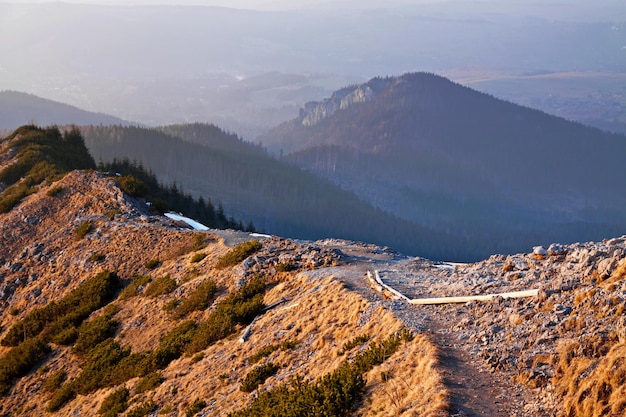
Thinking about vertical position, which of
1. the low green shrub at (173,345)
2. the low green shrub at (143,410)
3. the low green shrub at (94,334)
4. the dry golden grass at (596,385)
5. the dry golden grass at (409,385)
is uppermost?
the dry golden grass at (596,385)

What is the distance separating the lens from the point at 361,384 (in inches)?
523

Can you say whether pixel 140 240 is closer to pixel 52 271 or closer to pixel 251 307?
pixel 52 271

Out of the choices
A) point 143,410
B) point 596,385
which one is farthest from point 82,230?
point 596,385

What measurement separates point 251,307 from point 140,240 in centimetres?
1324

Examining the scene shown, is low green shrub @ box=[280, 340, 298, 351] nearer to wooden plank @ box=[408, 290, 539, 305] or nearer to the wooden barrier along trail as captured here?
the wooden barrier along trail

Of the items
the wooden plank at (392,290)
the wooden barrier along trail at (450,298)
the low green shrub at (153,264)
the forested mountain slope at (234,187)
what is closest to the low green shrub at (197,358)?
the wooden barrier along trail at (450,298)

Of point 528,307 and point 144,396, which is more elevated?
point 528,307

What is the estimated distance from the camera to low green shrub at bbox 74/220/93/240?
35.2 m

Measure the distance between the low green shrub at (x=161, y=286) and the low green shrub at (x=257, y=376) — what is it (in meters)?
10.8

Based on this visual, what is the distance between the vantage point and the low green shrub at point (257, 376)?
53.9ft

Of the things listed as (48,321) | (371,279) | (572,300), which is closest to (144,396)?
(371,279)

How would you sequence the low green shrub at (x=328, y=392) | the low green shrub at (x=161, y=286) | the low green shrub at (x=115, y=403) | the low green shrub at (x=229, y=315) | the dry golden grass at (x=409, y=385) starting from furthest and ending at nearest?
the low green shrub at (x=161, y=286) < the low green shrub at (x=229, y=315) < the low green shrub at (x=115, y=403) < the low green shrub at (x=328, y=392) < the dry golden grass at (x=409, y=385)

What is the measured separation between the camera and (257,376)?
1666 cm

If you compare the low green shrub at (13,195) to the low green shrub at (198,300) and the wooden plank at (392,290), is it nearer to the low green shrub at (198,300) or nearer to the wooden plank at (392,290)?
the low green shrub at (198,300)
